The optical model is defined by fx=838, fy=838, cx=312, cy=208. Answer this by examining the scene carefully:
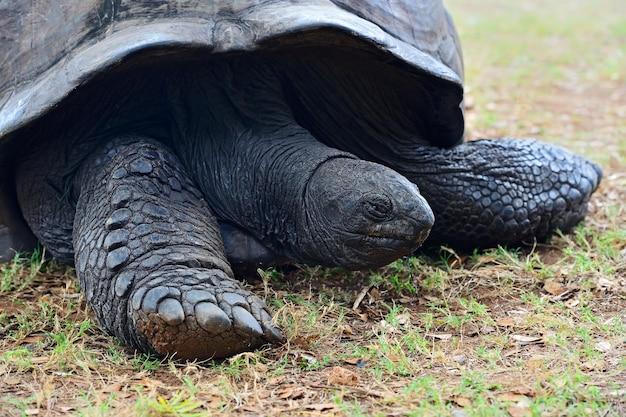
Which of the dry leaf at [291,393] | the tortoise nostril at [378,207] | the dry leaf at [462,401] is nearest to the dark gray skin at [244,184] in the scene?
the tortoise nostril at [378,207]

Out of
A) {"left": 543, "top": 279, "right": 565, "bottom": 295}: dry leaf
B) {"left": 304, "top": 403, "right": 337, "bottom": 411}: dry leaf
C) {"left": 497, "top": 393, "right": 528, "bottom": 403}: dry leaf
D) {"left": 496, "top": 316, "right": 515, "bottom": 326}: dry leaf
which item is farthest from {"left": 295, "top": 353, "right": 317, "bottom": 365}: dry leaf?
{"left": 543, "top": 279, "right": 565, "bottom": 295}: dry leaf

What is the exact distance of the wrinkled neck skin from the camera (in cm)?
286

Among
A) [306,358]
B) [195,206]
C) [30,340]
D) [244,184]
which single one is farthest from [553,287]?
[30,340]

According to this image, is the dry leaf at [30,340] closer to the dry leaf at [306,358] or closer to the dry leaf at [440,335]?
the dry leaf at [306,358]

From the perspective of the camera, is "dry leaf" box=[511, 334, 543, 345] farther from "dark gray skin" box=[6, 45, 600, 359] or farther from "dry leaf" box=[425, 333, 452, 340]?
"dark gray skin" box=[6, 45, 600, 359]

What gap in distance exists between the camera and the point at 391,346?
9.20ft

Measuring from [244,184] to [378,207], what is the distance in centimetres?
72

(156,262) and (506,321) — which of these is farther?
(506,321)

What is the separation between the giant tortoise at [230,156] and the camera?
282 centimetres

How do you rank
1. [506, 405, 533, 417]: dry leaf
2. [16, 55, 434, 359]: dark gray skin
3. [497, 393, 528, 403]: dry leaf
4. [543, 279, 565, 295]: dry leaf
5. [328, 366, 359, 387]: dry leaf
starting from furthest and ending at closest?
[543, 279, 565, 295]: dry leaf
[16, 55, 434, 359]: dark gray skin
[328, 366, 359, 387]: dry leaf
[497, 393, 528, 403]: dry leaf
[506, 405, 533, 417]: dry leaf

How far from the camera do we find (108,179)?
3.17 metres

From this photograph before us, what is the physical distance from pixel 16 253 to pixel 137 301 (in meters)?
1.34

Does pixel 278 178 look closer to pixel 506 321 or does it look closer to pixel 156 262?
pixel 156 262

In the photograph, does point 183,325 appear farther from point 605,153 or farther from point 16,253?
point 605,153
